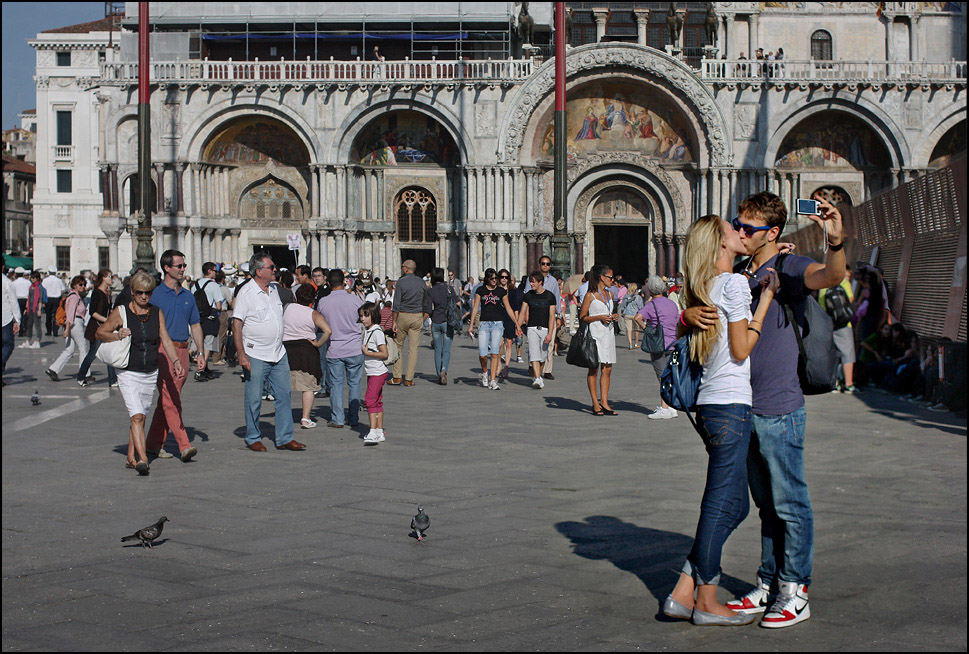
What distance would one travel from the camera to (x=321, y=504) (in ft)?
23.8

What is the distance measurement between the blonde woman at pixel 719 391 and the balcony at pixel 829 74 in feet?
94.2

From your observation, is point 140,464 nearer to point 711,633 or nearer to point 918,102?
point 711,633

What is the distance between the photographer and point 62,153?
5172cm

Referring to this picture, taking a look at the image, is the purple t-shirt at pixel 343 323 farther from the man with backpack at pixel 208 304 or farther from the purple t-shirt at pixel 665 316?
→ the man with backpack at pixel 208 304

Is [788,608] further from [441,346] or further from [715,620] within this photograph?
[441,346]

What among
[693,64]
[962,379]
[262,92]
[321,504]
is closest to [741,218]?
[321,504]

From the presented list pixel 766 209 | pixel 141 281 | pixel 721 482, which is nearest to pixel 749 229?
pixel 766 209

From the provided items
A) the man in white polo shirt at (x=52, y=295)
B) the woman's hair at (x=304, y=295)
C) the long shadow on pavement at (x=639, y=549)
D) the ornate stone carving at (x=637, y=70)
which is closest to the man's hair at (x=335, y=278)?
the woman's hair at (x=304, y=295)

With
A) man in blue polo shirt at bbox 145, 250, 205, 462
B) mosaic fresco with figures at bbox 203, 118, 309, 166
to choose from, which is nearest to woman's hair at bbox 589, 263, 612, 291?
man in blue polo shirt at bbox 145, 250, 205, 462

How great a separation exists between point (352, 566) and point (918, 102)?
30431mm

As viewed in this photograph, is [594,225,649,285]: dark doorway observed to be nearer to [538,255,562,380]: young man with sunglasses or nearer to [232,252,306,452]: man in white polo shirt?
[538,255,562,380]: young man with sunglasses

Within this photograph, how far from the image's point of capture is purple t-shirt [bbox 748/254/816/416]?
4.75 m

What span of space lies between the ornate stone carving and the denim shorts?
18170 mm

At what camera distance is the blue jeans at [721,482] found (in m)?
4.68
